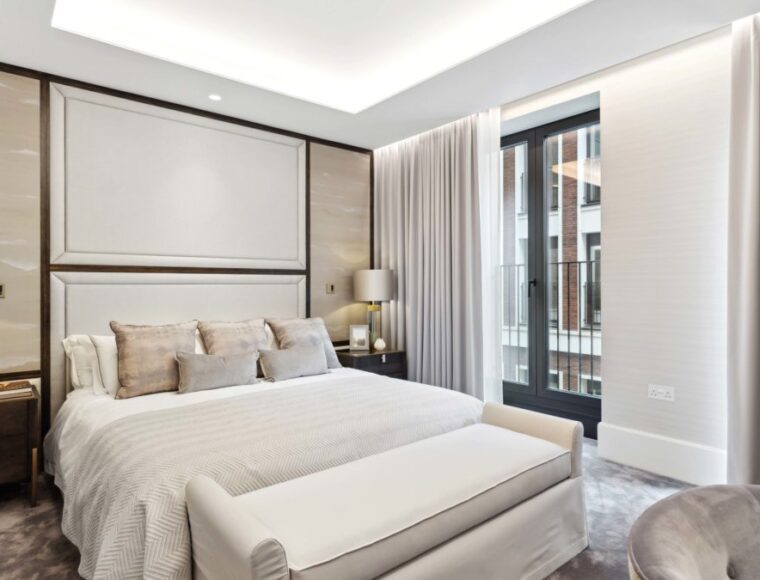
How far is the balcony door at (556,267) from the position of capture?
150 inches

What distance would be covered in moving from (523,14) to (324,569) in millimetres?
3056

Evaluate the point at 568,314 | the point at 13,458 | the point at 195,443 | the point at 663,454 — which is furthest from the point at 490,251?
the point at 13,458

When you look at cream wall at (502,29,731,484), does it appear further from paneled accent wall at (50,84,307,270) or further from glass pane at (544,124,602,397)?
paneled accent wall at (50,84,307,270)

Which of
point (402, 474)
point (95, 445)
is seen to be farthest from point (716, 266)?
point (95, 445)

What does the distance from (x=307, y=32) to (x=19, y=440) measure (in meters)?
2.93

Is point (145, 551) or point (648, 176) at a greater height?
point (648, 176)

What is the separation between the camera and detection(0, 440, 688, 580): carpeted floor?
2027mm

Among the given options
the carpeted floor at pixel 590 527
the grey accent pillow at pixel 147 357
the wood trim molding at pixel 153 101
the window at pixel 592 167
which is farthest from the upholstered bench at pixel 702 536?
the wood trim molding at pixel 153 101

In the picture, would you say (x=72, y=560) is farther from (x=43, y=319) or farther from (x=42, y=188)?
(x=42, y=188)

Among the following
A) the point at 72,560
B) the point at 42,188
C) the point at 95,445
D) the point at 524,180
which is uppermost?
the point at 524,180

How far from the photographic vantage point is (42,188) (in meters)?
3.08

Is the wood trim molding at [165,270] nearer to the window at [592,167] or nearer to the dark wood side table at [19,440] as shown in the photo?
the dark wood side table at [19,440]

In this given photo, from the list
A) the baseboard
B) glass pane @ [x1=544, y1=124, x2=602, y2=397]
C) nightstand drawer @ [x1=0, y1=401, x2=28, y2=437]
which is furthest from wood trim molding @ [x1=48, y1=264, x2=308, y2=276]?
the baseboard

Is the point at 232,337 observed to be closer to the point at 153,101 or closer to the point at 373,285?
the point at 373,285
